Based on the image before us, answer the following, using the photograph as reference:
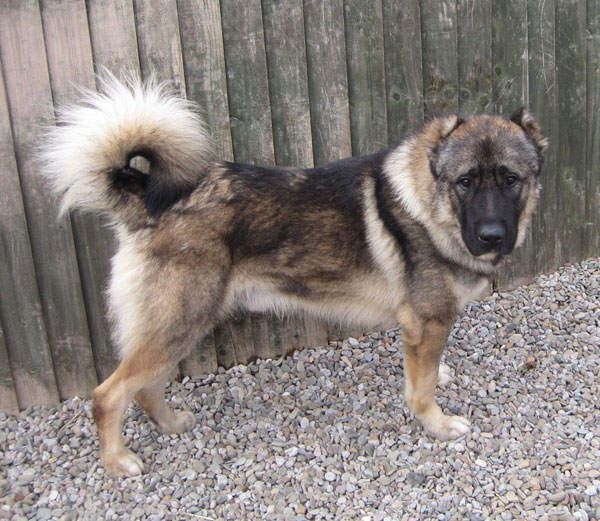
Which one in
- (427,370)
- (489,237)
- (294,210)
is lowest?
(427,370)

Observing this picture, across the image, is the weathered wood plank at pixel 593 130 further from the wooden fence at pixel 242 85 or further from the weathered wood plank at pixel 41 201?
the weathered wood plank at pixel 41 201

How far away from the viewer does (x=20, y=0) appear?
2994 mm

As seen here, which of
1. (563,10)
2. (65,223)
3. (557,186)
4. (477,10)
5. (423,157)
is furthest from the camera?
(557,186)

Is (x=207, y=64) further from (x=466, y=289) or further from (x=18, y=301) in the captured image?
(x=466, y=289)

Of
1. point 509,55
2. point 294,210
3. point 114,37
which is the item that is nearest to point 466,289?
point 294,210

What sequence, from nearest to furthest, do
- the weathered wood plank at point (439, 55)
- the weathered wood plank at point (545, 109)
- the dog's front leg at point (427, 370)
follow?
the dog's front leg at point (427, 370), the weathered wood plank at point (439, 55), the weathered wood plank at point (545, 109)

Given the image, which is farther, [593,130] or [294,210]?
[593,130]

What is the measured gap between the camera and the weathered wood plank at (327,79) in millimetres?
3482

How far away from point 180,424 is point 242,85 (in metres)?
1.99

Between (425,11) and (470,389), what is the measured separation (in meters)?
2.39

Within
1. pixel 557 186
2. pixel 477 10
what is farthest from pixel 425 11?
pixel 557 186

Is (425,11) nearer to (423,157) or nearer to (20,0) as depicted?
(423,157)

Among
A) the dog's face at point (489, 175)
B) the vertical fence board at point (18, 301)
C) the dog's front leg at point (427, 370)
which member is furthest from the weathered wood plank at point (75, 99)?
the dog's face at point (489, 175)

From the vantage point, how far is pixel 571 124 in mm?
4348
